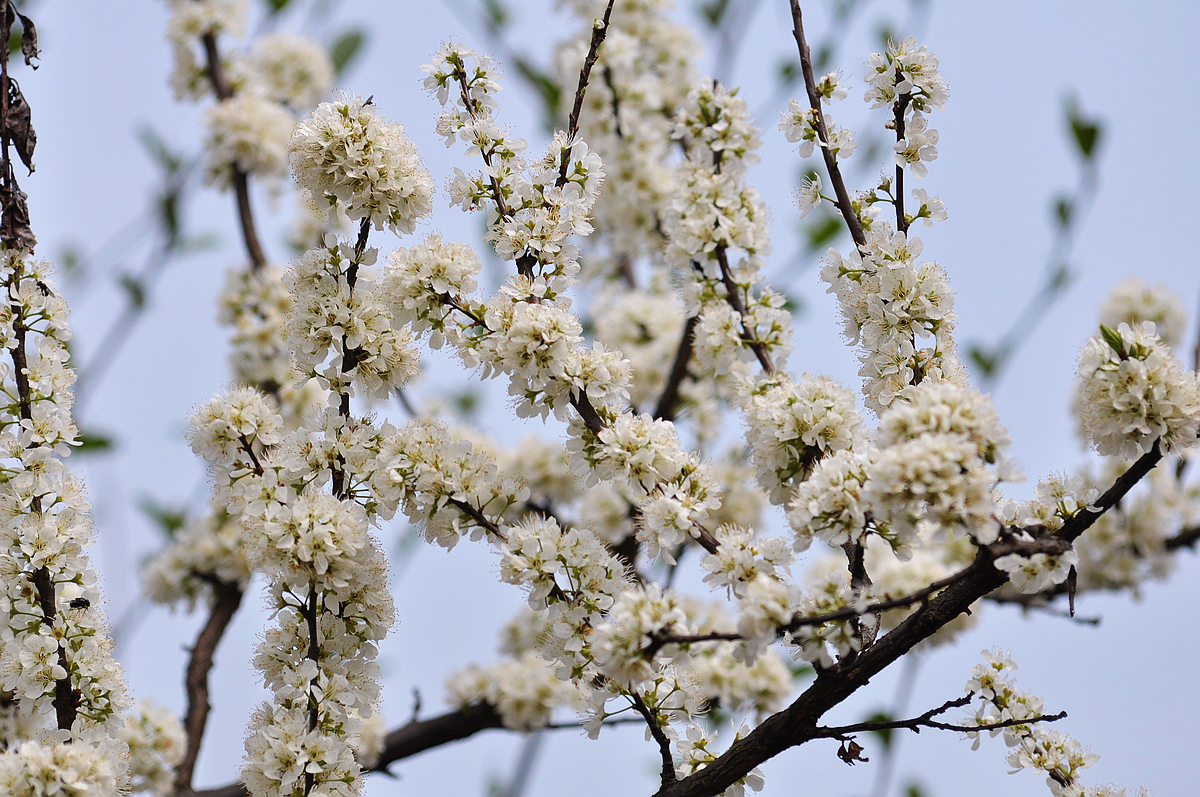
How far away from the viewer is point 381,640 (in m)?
2.22

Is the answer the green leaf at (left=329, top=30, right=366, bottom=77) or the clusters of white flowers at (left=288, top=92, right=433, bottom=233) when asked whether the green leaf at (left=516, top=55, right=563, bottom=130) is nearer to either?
the green leaf at (left=329, top=30, right=366, bottom=77)

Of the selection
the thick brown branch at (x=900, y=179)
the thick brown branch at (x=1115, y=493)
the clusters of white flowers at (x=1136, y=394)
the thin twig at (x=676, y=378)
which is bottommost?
the thick brown branch at (x=1115, y=493)

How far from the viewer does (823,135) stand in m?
2.37

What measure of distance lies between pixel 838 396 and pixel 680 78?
7.71 ft

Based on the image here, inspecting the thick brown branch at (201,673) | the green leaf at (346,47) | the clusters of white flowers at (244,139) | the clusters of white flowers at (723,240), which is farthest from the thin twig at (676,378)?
the green leaf at (346,47)

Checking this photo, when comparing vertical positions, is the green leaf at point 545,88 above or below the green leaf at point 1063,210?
above

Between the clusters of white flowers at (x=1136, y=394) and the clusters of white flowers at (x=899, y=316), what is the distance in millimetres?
328

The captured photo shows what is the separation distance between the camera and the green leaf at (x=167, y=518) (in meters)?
4.29

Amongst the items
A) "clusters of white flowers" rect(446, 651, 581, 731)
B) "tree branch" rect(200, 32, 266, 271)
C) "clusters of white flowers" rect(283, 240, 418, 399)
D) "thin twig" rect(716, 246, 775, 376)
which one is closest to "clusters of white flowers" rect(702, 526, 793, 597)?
"thin twig" rect(716, 246, 775, 376)

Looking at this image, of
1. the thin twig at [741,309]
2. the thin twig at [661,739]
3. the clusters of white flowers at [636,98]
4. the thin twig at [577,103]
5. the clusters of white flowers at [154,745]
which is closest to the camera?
the thin twig at [661,739]

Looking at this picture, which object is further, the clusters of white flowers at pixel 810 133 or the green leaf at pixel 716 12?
the green leaf at pixel 716 12

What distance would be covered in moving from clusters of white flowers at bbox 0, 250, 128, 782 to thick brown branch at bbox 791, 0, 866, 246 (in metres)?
1.86

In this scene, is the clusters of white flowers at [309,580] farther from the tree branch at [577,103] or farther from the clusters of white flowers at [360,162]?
the tree branch at [577,103]

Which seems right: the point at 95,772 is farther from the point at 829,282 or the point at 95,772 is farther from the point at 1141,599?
the point at 1141,599
